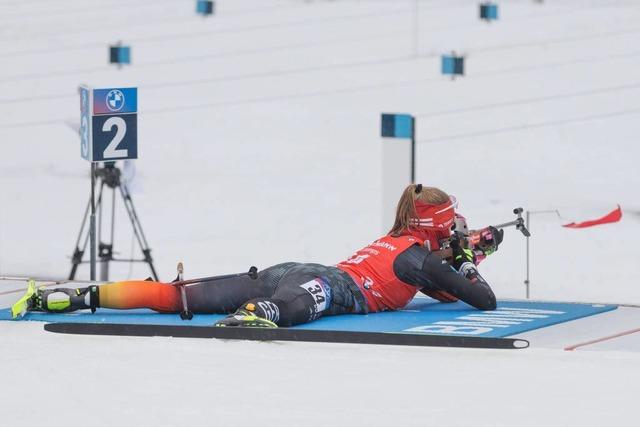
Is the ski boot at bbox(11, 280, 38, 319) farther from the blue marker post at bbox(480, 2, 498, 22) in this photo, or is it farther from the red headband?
the blue marker post at bbox(480, 2, 498, 22)

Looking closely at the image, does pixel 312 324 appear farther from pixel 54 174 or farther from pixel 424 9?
pixel 424 9

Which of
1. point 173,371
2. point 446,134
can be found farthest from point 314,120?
point 173,371

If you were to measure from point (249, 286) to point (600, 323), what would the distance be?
5.32 feet

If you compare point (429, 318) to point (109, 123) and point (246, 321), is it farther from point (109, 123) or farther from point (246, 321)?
point (109, 123)

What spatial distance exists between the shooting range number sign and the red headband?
1.99 meters

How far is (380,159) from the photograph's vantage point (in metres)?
15.2

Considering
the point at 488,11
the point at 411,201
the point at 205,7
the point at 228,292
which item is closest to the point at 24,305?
the point at 228,292

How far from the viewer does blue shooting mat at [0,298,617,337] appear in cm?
732

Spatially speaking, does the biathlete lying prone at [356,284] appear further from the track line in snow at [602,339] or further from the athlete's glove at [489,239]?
the track line in snow at [602,339]

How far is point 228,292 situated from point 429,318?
93 cm

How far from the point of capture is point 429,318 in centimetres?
765

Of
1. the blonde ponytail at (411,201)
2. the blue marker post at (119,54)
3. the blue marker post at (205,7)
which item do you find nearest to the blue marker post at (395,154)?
the blonde ponytail at (411,201)

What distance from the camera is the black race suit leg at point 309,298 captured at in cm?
729

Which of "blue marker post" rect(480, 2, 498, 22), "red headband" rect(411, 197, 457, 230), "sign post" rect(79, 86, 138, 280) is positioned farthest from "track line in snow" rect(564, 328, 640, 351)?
"blue marker post" rect(480, 2, 498, 22)
